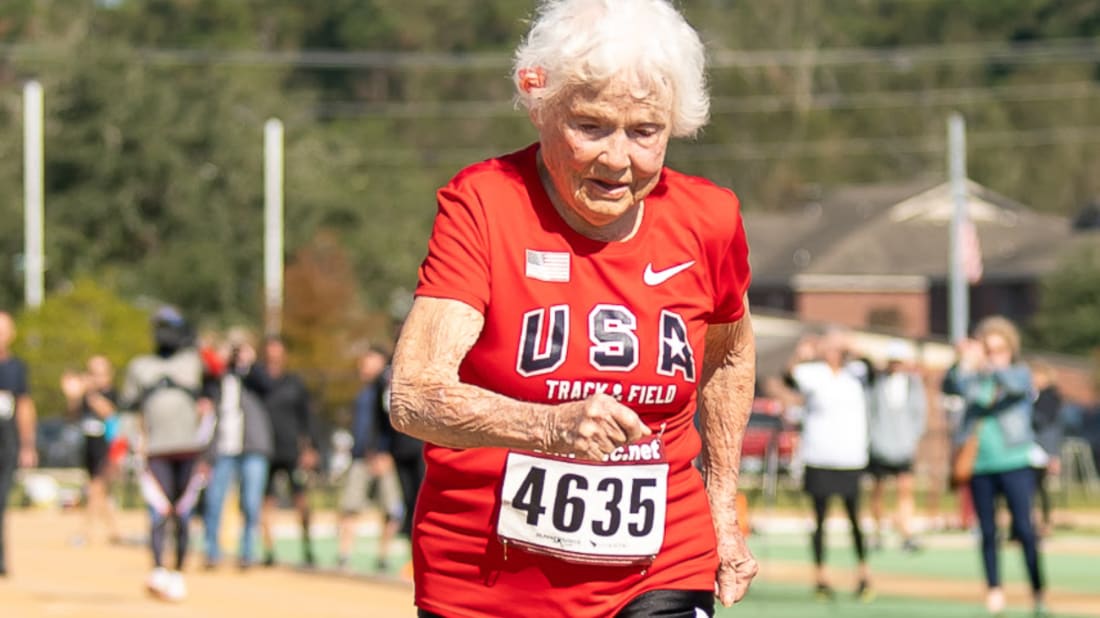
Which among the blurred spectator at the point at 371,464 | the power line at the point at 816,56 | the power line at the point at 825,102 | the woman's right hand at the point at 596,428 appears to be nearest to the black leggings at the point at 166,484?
the blurred spectator at the point at 371,464

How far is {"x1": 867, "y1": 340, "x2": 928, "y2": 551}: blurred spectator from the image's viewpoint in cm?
2242

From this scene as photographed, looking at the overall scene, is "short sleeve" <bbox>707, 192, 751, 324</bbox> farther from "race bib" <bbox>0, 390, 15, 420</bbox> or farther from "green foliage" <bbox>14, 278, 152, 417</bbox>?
"green foliage" <bbox>14, 278, 152, 417</bbox>

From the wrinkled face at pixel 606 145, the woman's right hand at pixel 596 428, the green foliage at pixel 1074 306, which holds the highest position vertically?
the green foliage at pixel 1074 306

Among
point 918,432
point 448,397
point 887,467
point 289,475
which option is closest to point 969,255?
point 918,432

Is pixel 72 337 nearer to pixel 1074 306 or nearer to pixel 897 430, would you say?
pixel 897 430

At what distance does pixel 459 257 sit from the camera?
4668 mm

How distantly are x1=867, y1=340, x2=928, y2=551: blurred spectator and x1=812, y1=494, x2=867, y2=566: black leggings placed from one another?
4.87 m

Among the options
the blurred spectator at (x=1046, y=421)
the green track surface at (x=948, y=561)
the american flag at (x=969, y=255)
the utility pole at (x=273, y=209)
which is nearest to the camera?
the green track surface at (x=948, y=561)

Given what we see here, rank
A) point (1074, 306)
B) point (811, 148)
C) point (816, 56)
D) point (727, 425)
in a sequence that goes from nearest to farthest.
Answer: point (727, 425)
point (1074, 306)
point (816, 56)
point (811, 148)

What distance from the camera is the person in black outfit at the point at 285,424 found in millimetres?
20344

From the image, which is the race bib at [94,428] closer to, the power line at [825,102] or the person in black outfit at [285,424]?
the person in black outfit at [285,424]

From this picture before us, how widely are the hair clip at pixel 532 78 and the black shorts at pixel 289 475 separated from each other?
16011 mm

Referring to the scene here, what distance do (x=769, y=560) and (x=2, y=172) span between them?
149 feet

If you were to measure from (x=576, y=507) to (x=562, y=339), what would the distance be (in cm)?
36
